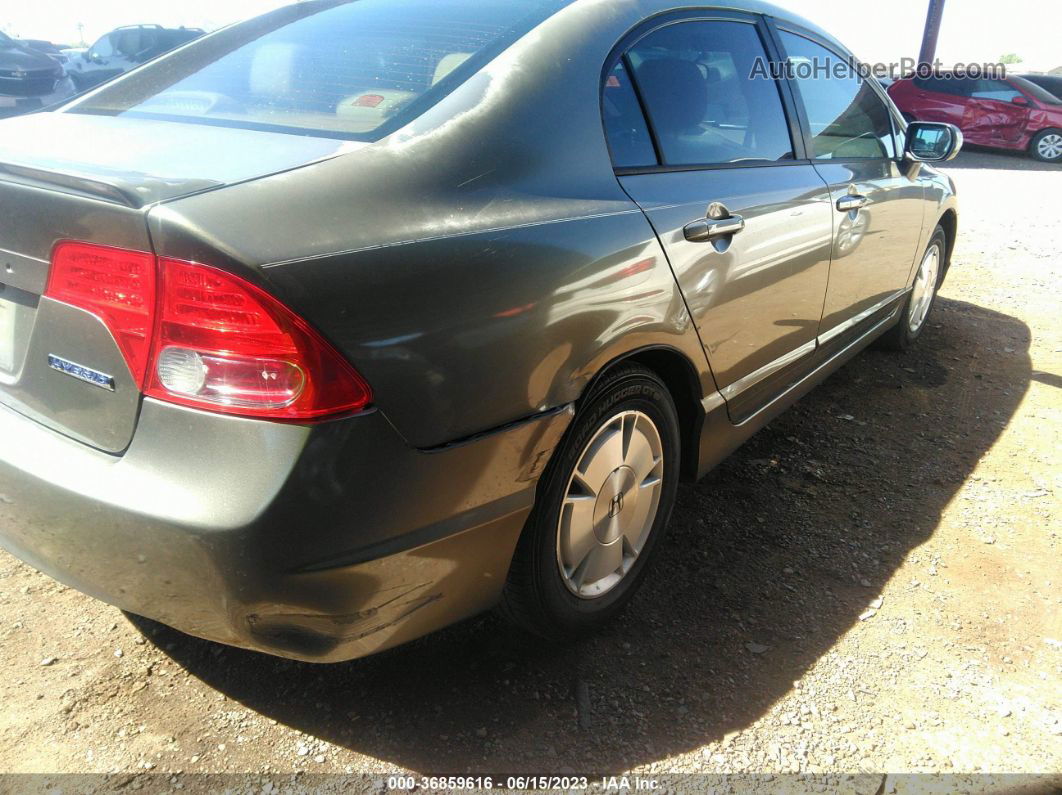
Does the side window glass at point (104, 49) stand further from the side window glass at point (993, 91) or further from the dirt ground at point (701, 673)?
the dirt ground at point (701, 673)

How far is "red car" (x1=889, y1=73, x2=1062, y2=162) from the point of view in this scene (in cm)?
1378

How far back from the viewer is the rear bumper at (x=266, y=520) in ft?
4.86

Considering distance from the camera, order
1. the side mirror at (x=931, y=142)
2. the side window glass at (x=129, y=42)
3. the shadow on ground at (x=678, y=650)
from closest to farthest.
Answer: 1. the shadow on ground at (x=678, y=650)
2. the side mirror at (x=931, y=142)
3. the side window glass at (x=129, y=42)

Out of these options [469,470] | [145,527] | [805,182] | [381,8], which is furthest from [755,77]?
[145,527]

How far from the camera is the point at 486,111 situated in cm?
185

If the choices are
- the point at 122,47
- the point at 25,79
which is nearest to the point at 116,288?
the point at 25,79

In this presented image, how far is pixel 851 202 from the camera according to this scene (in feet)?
10.4

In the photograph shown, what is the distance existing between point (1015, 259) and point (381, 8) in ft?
20.8

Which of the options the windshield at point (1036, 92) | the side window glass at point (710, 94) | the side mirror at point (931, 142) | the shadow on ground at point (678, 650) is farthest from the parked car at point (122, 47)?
the shadow on ground at point (678, 650)

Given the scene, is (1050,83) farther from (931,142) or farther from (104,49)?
(104,49)

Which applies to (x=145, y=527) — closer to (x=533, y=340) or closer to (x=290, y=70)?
(x=533, y=340)

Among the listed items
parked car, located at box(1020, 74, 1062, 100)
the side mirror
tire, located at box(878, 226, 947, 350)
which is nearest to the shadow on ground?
tire, located at box(878, 226, 947, 350)

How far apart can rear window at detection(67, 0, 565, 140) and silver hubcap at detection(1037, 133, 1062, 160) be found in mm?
14416

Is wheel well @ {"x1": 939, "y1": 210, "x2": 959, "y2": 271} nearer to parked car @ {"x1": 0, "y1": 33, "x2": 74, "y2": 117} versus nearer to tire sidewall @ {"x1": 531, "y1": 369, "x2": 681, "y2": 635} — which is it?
tire sidewall @ {"x1": 531, "y1": 369, "x2": 681, "y2": 635}
